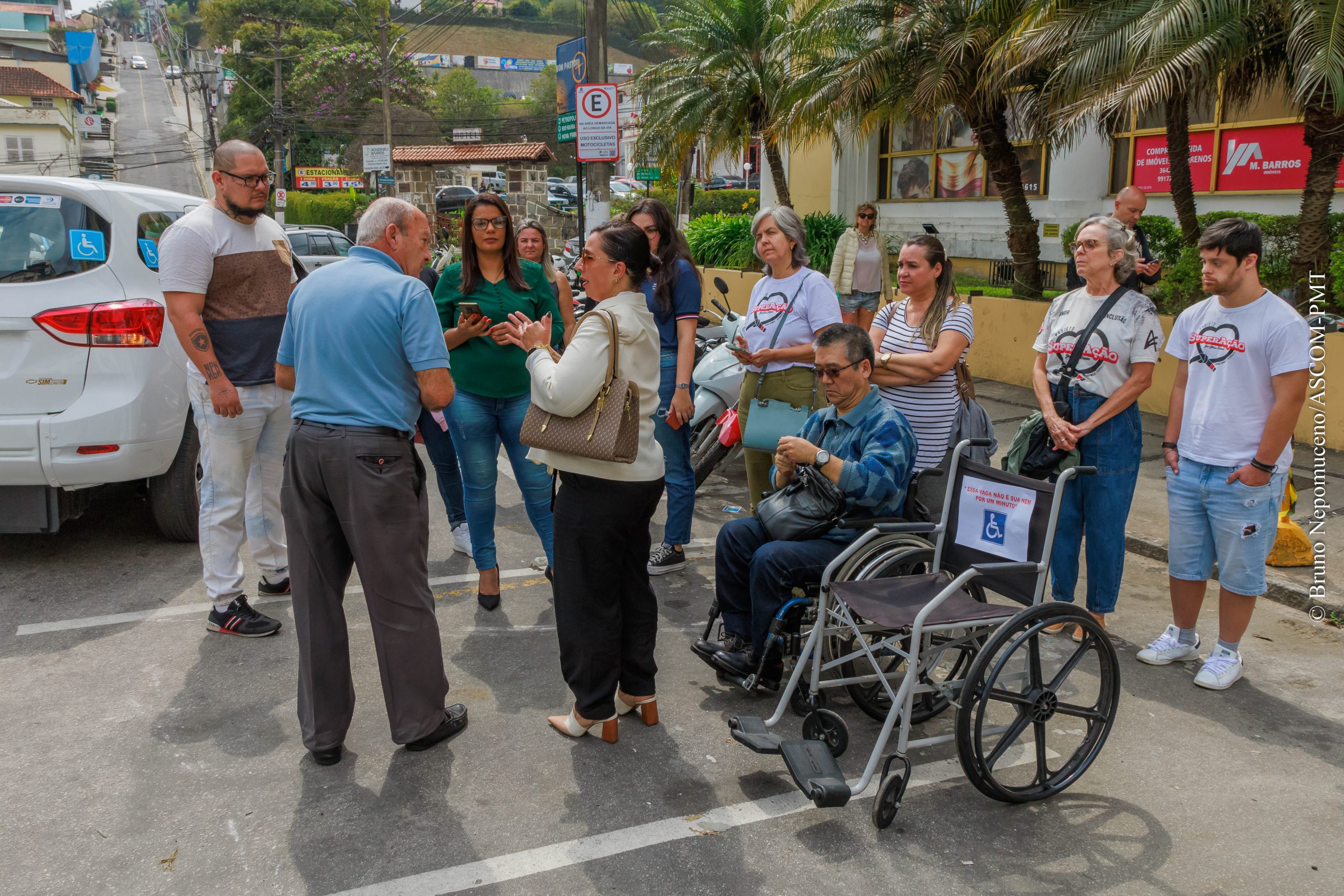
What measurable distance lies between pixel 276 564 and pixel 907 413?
316 cm

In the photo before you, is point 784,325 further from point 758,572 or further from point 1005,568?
point 1005,568

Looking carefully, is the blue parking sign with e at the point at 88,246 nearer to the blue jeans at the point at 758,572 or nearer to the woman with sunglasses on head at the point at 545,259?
the woman with sunglasses on head at the point at 545,259

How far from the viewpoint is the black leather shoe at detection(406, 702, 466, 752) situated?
3.61 m

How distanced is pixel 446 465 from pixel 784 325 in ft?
6.71

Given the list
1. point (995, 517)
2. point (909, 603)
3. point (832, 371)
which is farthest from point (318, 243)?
point (909, 603)

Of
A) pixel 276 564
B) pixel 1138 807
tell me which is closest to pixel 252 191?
pixel 276 564

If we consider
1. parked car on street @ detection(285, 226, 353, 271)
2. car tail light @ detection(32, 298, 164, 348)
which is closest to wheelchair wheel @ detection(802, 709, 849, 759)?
car tail light @ detection(32, 298, 164, 348)

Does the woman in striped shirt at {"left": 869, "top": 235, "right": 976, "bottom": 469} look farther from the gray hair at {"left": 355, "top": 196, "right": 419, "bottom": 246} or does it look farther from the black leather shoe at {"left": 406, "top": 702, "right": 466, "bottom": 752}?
the black leather shoe at {"left": 406, "top": 702, "right": 466, "bottom": 752}

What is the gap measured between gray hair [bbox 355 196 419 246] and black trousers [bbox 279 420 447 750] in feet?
2.20

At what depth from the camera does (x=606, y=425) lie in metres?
3.31

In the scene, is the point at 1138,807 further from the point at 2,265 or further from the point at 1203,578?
the point at 2,265

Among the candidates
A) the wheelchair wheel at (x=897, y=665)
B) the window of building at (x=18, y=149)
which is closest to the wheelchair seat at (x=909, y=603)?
the wheelchair wheel at (x=897, y=665)

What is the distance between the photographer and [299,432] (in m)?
3.40

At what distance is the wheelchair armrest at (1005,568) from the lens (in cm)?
329
